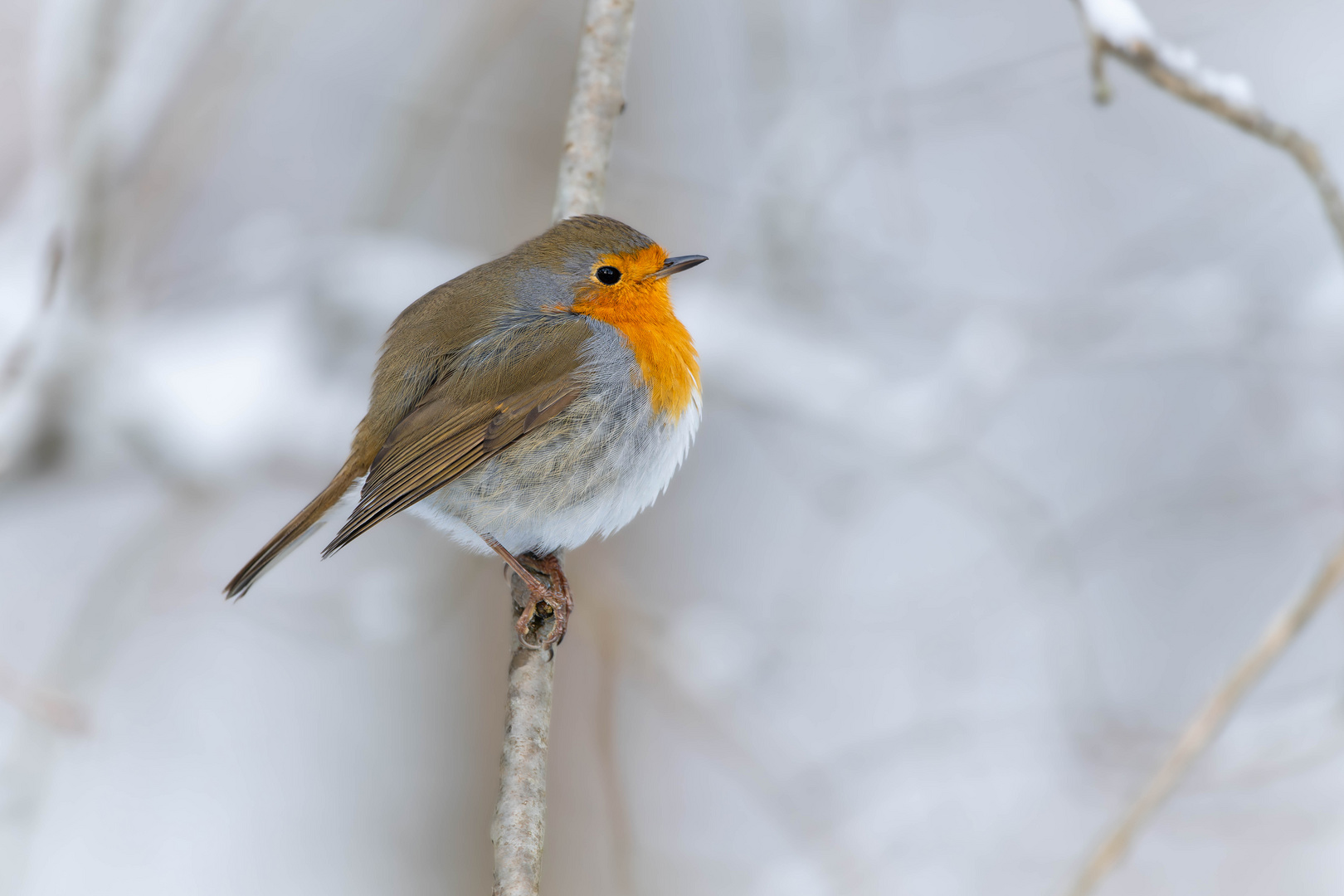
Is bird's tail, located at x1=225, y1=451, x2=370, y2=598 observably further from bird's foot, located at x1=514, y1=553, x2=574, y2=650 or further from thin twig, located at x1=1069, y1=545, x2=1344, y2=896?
thin twig, located at x1=1069, y1=545, x2=1344, y2=896

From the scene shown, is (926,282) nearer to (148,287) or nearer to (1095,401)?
(1095,401)

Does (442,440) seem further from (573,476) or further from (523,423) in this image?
(573,476)

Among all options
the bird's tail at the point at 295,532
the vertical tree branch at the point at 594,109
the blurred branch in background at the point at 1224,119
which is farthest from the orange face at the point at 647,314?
the blurred branch in background at the point at 1224,119

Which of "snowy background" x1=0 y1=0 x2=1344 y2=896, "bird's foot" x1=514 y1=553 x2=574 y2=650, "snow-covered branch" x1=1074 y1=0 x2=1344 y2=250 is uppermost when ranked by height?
"snow-covered branch" x1=1074 y1=0 x2=1344 y2=250

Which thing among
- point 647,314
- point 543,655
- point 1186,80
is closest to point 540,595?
point 543,655

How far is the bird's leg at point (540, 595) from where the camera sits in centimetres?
232

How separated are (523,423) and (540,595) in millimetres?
419

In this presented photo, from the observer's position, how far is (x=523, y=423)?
8.34 ft

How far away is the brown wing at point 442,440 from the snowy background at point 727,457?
82 centimetres

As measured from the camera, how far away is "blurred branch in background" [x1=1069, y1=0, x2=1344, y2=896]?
169 centimetres

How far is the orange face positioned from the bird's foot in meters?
0.50

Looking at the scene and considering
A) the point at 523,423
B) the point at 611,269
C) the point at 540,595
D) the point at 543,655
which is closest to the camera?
the point at 543,655

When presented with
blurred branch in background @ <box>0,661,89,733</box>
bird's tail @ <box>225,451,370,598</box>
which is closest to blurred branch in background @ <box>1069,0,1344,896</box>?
bird's tail @ <box>225,451,370,598</box>

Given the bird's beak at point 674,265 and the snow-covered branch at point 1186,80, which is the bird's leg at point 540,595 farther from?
the snow-covered branch at point 1186,80
